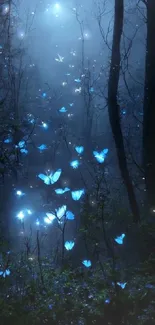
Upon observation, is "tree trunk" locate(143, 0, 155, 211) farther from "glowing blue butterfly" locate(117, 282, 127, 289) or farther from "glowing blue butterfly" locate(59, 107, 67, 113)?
"glowing blue butterfly" locate(59, 107, 67, 113)

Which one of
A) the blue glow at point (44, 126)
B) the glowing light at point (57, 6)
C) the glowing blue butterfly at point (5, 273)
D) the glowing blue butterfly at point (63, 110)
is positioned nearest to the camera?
the glowing blue butterfly at point (5, 273)

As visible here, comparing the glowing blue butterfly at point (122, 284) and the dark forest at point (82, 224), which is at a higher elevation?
the dark forest at point (82, 224)

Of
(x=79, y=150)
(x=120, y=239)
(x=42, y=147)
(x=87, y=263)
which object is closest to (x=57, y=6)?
(x=42, y=147)

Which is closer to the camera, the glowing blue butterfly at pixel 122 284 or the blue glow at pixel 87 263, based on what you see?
the glowing blue butterfly at pixel 122 284

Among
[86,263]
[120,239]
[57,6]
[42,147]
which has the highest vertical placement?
[57,6]

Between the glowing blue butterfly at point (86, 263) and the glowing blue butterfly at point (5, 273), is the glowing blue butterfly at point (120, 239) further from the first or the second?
the glowing blue butterfly at point (5, 273)

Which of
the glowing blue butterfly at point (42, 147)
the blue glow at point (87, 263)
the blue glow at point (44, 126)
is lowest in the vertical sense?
the blue glow at point (87, 263)

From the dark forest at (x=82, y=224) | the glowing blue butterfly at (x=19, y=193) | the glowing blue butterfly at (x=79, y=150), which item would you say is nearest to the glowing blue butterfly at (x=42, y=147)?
the dark forest at (x=82, y=224)

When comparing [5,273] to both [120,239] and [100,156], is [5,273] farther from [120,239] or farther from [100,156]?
[100,156]
